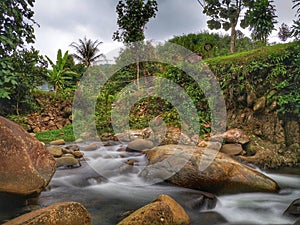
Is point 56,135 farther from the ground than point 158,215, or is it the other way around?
point 56,135

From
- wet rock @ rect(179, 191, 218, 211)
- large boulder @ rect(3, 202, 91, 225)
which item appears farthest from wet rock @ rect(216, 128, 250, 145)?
large boulder @ rect(3, 202, 91, 225)

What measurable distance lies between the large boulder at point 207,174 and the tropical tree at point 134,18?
9710 millimetres

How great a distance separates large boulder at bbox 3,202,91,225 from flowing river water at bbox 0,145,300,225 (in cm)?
48

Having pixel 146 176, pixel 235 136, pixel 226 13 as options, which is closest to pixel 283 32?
pixel 226 13

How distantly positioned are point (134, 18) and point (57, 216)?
1233cm

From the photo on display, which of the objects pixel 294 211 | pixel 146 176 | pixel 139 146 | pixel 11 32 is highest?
pixel 11 32

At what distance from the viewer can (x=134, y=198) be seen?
4152mm

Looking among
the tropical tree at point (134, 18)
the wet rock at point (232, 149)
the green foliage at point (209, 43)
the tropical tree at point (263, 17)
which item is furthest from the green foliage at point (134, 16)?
the wet rock at point (232, 149)

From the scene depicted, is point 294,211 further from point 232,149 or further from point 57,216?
point 232,149

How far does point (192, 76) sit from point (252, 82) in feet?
7.30

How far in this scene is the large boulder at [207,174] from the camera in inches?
174

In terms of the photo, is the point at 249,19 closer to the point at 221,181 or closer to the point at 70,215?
the point at 221,181

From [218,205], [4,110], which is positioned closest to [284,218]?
[218,205]

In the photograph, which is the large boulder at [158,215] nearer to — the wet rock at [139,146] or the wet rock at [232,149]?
the wet rock at [232,149]
